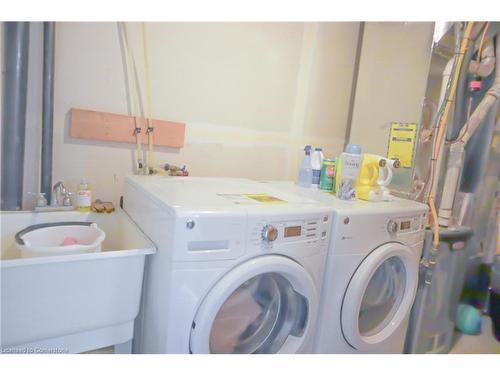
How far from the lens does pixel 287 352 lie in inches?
46.9

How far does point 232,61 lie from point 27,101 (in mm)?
1055

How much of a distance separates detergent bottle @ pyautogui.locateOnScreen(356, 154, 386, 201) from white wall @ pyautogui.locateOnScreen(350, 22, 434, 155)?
0.48 m

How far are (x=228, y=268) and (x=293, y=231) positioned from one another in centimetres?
26

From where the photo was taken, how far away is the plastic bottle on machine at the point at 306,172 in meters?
1.71

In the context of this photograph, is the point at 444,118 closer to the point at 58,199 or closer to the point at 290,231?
the point at 290,231

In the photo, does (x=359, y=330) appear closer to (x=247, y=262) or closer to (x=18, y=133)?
(x=247, y=262)

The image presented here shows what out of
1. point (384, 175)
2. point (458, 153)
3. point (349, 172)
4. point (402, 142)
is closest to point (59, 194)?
point (349, 172)

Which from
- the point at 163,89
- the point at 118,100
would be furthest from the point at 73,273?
the point at 163,89

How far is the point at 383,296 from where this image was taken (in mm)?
1574

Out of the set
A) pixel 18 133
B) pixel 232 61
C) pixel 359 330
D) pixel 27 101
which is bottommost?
pixel 359 330

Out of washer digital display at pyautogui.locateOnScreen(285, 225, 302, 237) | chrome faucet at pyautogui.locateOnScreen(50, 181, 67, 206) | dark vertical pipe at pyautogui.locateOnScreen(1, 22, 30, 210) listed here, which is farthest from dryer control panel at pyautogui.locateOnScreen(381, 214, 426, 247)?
dark vertical pipe at pyautogui.locateOnScreen(1, 22, 30, 210)

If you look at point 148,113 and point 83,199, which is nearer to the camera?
point 83,199

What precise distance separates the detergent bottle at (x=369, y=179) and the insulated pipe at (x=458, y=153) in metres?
0.54

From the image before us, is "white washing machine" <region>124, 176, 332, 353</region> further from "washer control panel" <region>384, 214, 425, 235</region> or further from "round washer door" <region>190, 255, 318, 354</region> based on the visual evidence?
"washer control panel" <region>384, 214, 425, 235</region>
